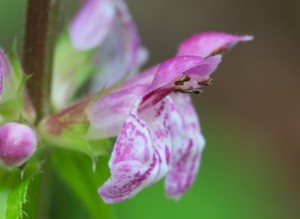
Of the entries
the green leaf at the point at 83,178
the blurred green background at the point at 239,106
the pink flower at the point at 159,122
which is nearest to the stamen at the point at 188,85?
the pink flower at the point at 159,122

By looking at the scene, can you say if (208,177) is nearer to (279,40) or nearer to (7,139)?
(7,139)

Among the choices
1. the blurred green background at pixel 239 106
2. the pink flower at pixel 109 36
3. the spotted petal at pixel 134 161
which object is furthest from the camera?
the blurred green background at pixel 239 106

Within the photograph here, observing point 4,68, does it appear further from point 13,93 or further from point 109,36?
point 109,36

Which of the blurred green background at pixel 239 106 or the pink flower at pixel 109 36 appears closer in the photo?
the pink flower at pixel 109 36

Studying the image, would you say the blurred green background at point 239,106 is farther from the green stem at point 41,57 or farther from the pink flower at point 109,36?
the green stem at point 41,57

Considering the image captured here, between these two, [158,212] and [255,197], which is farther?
[255,197]

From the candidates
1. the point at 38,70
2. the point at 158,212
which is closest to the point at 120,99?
the point at 38,70
